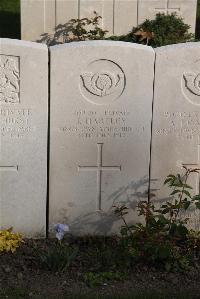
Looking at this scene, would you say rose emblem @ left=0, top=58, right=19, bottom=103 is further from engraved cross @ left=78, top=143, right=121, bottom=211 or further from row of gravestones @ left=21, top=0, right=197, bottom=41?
row of gravestones @ left=21, top=0, right=197, bottom=41

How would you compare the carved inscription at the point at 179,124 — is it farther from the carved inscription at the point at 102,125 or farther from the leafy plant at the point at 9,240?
the leafy plant at the point at 9,240

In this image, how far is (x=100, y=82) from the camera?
5461 mm

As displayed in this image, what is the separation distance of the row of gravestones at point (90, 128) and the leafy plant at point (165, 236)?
0.23 meters

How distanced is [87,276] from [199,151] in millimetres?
1556

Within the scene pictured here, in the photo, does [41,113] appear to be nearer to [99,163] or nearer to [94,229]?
[99,163]

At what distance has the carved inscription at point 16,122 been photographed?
5.44 m

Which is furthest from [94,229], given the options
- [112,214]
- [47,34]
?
[47,34]

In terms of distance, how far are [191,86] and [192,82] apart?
3cm

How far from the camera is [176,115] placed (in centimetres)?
560

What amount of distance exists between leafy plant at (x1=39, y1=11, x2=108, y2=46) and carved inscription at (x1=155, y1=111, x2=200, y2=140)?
537 centimetres

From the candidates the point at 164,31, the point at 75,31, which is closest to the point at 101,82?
the point at 75,31

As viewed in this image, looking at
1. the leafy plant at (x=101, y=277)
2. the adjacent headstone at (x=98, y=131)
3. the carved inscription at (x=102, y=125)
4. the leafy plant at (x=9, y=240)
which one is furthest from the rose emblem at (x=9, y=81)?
the leafy plant at (x=101, y=277)

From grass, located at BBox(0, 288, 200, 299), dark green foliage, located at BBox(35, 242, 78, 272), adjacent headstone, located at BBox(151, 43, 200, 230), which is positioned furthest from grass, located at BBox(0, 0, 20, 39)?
grass, located at BBox(0, 288, 200, 299)

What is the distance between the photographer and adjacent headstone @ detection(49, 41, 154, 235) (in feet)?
17.7
